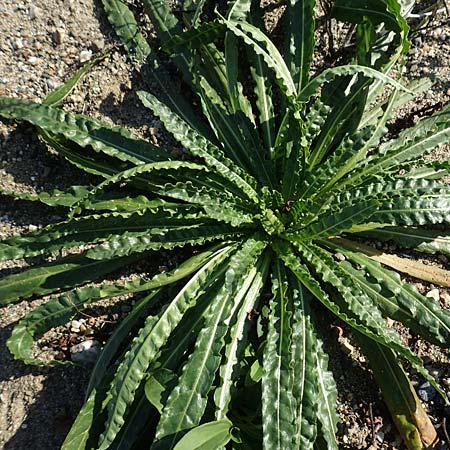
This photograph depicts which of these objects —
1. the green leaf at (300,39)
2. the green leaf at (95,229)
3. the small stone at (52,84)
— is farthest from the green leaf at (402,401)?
the small stone at (52,84)

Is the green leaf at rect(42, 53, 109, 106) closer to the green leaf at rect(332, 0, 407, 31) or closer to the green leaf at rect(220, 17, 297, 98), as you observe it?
the green leaf at rect(220, 17, 297, 98)

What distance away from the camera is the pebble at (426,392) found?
2676 mm

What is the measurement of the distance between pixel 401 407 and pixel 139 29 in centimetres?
215

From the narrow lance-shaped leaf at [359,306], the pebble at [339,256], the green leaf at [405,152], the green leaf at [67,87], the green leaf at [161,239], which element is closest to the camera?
the narrow lance-shaped leaf at [359,306]

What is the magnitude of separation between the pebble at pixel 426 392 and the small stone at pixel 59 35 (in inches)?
93.4

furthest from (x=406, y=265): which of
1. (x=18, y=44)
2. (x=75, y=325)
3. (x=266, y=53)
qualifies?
(x=18, y=44)

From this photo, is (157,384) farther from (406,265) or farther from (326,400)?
(406,265)

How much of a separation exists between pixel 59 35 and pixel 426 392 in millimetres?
2426

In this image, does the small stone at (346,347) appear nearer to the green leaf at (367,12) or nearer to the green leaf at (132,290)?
the green leaf at (132,290)

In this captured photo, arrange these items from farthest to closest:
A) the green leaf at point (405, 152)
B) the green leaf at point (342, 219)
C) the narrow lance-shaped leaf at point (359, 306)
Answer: the green leaf at point (405, 152) < the green leaf at point (342, 219) < the narrow lance-shaped leaf at point (359, 306)

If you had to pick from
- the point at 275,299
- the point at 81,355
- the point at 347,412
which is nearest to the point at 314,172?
the point at 275,299

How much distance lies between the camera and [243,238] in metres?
2.75

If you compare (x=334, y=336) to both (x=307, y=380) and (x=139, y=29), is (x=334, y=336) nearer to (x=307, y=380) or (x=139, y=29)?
(x=307, y=380)

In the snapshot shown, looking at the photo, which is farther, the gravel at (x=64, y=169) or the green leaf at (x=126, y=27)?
the green leaf at (x=126, y=27)
